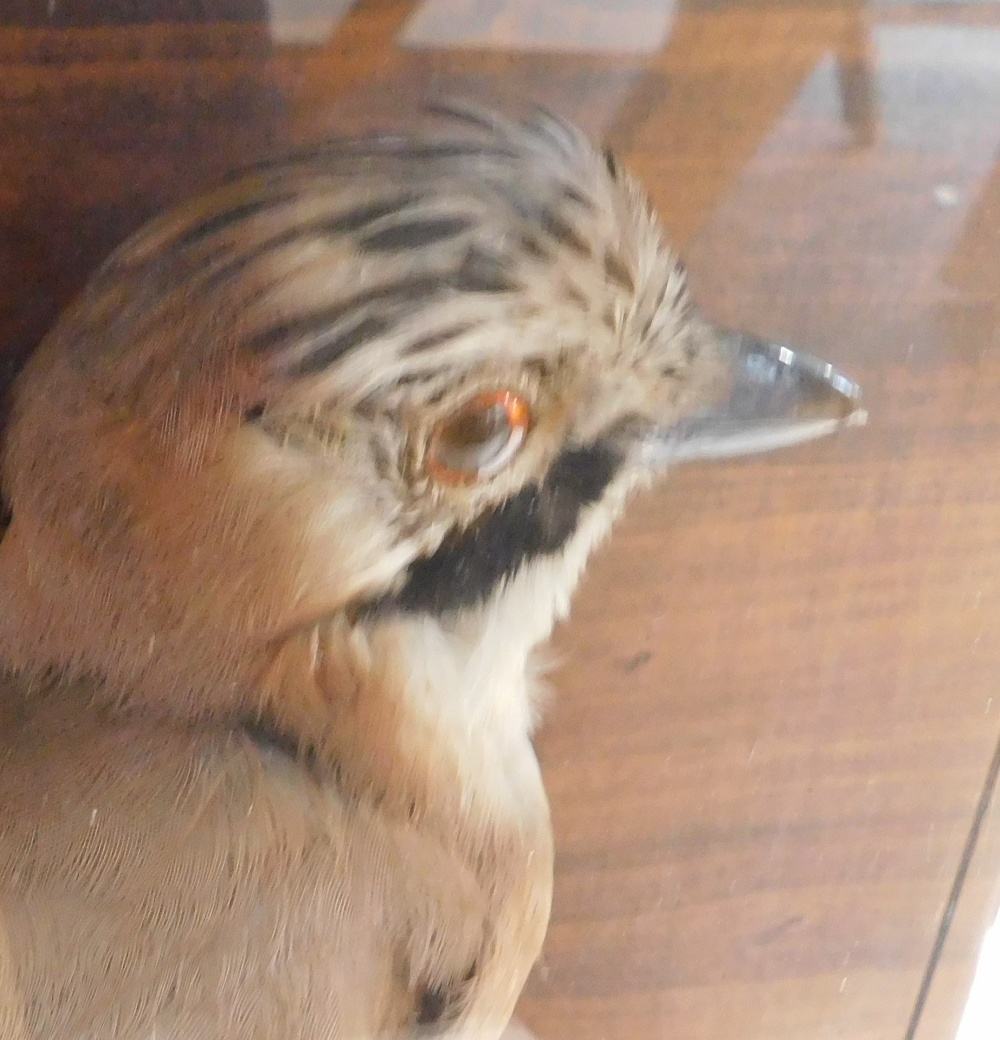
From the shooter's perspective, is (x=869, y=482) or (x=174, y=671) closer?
(x=174, y=671)

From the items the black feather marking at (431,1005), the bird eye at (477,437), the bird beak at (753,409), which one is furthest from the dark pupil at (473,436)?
the black feather marking at (431,1005)

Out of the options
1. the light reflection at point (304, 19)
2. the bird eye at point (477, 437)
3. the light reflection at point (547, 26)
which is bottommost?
the bird eye at point (477, 437)

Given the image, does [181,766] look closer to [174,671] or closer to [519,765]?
[174,671]

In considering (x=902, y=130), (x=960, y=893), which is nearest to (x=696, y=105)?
(x=902, y=130)

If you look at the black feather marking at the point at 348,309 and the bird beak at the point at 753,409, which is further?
the bird beak at the point at 753,409

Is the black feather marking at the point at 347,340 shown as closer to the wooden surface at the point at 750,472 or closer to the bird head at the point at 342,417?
the bird head at the point at 342,417

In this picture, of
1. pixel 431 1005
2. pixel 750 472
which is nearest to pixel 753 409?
pixel 750 472
